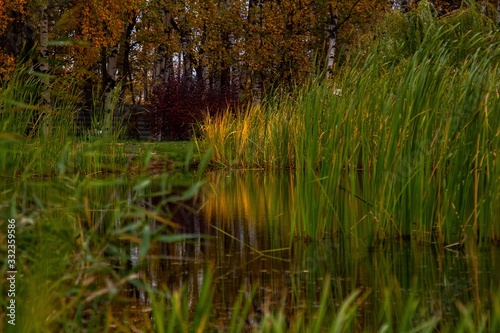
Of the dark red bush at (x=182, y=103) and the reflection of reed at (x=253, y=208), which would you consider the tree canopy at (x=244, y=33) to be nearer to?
the dark red bush at (x=182, y=103)

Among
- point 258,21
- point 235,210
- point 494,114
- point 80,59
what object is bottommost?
point 235,210

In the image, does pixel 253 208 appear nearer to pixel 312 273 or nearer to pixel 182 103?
pixel 312 273

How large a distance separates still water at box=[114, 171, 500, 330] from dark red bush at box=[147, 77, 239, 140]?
1389cm

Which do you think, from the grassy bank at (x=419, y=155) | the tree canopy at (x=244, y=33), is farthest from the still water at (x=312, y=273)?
Result: the tree canopy at (x=244, y=33)

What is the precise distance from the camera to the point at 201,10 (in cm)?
2523

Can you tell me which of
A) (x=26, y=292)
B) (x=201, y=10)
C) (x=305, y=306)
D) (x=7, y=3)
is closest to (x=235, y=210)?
(x=305, y=306)

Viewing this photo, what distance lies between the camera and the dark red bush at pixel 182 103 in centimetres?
1897

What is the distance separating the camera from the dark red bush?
19.0 meters

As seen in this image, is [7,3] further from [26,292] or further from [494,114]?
[26,292]

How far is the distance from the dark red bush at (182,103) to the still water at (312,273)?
13894 millimetres

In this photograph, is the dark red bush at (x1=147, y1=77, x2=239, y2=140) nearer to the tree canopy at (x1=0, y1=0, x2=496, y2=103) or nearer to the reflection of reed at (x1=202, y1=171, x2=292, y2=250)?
the tree canopy at (x1=0, y1=0, x2=496, y2=103)

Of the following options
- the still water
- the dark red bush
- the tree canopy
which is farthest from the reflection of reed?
the tree canopy

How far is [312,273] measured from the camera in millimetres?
3672

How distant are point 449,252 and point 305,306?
4.58 ft
